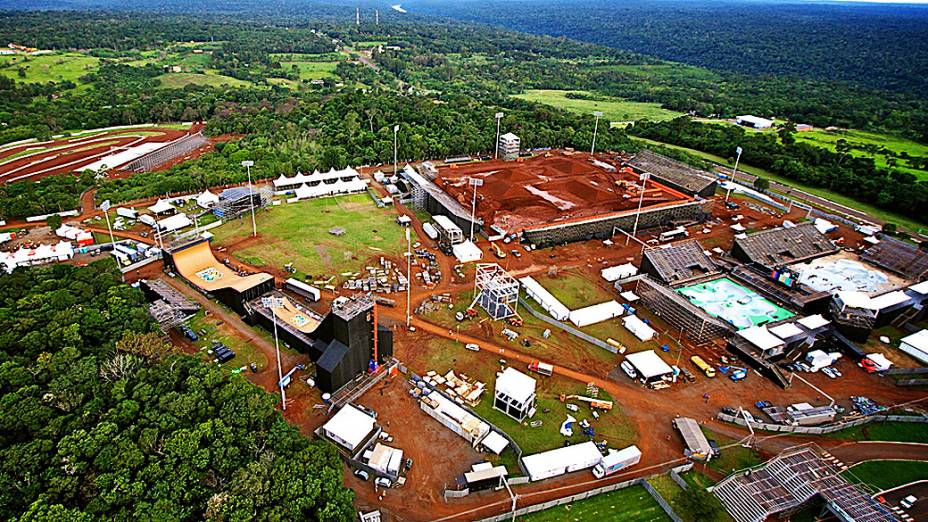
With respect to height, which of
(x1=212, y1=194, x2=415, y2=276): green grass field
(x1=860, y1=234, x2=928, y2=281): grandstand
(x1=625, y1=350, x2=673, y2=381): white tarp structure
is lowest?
(x1=212, y1=194, x2=415, y2=276): green grass field

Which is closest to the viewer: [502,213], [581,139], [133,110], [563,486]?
[563,486]

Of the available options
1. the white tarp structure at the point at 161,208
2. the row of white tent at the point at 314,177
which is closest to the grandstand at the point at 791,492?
the row of white tent at the point at 314,177

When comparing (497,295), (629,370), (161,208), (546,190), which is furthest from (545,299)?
(161,208)

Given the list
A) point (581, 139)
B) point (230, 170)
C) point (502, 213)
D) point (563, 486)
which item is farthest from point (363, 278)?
point (581, 139)

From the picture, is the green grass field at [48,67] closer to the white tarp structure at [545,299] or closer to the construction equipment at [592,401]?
the white tarp structure at [545,299]

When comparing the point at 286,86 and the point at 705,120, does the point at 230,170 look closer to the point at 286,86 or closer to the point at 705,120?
the point at 286,86

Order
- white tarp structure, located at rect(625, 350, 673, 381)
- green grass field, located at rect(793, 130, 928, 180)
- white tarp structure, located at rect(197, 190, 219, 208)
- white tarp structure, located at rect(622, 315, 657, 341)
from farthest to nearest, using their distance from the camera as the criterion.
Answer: green grass field, located at rect(793, 130, 928, 180) → white tarp structure, located at rect(197, 190, 219, 208) → white tarp structure, located at rect(622, 315, 657, 341) → white tarp structure, located at rect(625, 350, 673, 381)

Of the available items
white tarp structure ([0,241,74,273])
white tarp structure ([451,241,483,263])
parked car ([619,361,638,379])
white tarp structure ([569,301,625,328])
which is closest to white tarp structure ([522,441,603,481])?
parked car ([619,361,638,379])

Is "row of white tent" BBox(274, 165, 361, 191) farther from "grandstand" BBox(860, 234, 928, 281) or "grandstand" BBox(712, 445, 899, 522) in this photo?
Answer: "grandstand" BBox(860, 234, 928, 281)
